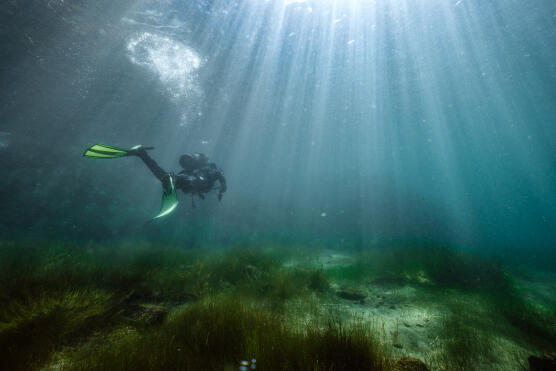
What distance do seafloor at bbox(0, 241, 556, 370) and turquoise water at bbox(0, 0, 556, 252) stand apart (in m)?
11.7

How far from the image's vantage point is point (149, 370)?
1.78 meters

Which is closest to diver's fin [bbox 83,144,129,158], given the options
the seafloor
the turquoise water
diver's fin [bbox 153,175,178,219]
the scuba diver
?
the scuba diver

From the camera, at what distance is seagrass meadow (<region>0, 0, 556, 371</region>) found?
256 centimetres

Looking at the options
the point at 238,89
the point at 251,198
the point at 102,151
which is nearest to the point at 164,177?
the point at 102,151

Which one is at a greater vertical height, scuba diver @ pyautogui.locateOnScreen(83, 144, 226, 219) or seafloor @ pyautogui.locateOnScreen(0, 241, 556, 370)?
scuba diver @ pyautogui.locateOnScreen(83, 144, 226, 219)

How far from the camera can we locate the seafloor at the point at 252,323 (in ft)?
6.76

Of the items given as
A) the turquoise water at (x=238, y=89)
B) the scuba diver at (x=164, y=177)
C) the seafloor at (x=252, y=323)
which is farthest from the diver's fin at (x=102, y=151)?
the turquoise water at (x=238, y=89)

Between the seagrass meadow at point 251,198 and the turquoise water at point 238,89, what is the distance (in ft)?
0.55

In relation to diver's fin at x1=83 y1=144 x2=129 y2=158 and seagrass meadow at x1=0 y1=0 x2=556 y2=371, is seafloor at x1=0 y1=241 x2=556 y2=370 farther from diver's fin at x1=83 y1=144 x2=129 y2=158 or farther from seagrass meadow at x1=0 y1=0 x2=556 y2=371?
diver's fin at x1=83 y1=144 x2=129 y2=158

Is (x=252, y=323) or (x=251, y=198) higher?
(x=251, y=198)

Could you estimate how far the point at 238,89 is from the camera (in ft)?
63.8

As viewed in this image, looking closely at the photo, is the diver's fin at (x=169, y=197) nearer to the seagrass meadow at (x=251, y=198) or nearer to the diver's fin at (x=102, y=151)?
the seagrass meadow at (x=251, y=198)

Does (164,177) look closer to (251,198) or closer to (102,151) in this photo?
(102,151)

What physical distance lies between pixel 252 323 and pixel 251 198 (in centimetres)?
2491
